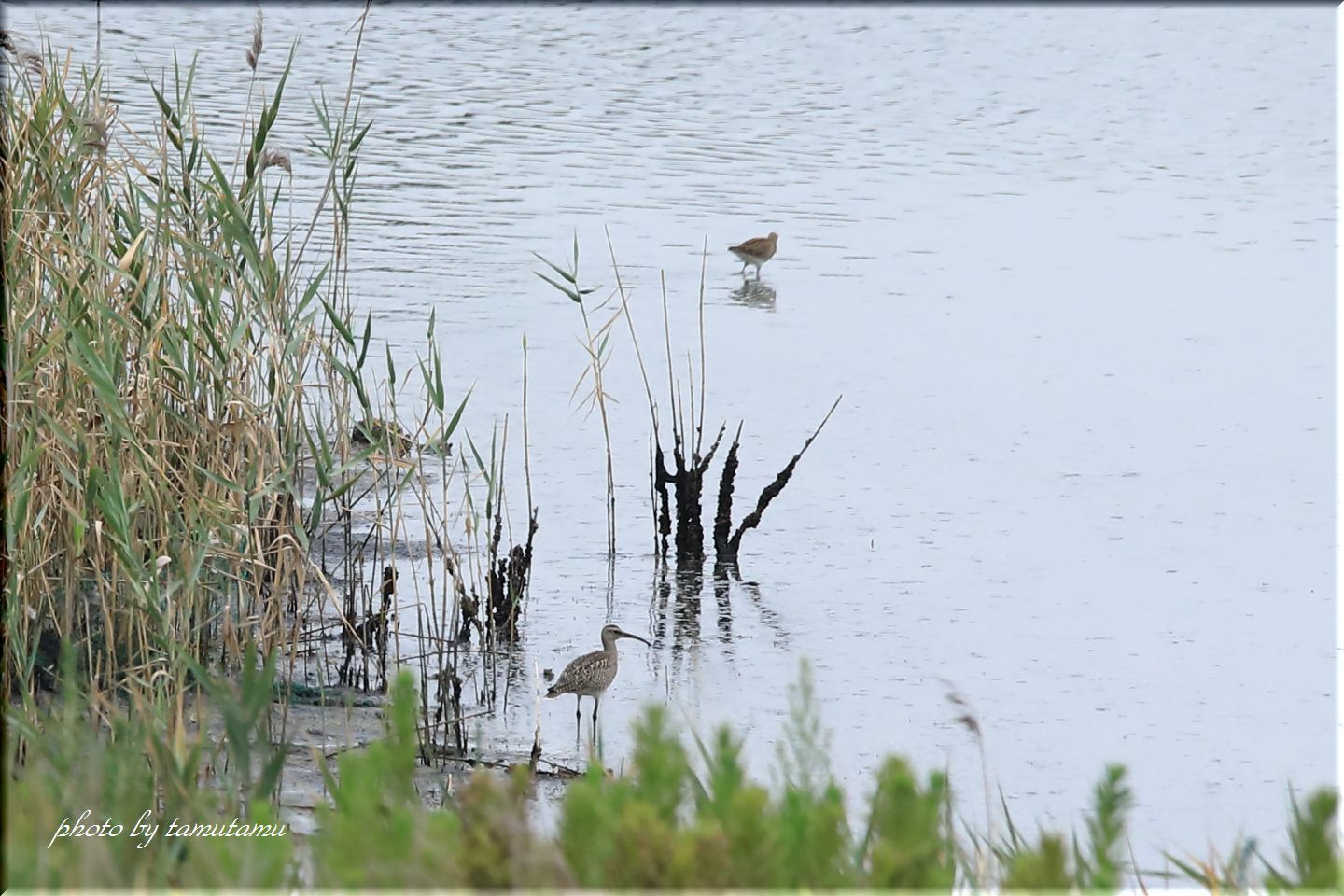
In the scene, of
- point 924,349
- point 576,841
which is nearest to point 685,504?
point 924,349

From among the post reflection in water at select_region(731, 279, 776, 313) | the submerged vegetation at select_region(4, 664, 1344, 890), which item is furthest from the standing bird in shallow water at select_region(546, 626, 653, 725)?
the post reflection in water at select_region(731, 279, 776, 313)

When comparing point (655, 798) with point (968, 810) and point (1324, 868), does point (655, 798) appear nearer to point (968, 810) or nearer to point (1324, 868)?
point (1324, 868)

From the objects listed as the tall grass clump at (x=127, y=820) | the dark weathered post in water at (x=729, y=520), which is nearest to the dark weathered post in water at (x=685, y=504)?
the dark weathered post in water at (x=729, y=520)

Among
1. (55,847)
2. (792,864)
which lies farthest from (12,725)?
(792,864)

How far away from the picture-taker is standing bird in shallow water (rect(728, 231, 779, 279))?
30.7 feet

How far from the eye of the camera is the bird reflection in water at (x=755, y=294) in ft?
30.2

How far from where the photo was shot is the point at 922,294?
9156 millimetres

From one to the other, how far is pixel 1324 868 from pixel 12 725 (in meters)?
2.19

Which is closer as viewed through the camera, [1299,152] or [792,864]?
[792,864]

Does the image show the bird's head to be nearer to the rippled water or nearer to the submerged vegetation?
the rippled water

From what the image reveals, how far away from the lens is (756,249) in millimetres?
9383

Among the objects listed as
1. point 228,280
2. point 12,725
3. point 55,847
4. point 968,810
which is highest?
point 228,280

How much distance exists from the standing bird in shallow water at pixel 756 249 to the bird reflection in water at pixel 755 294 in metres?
0.14

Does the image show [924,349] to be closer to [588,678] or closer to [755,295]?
[755,295]
